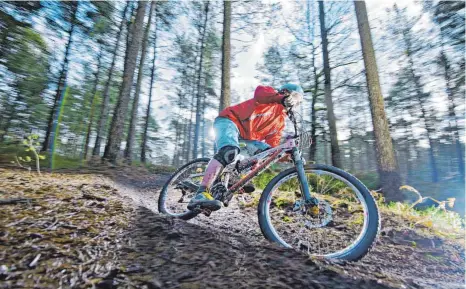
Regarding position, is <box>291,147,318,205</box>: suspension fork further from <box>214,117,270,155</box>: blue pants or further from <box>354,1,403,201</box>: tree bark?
<box>354,1,403,201</box>: tree bark

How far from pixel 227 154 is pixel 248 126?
0.49 metres

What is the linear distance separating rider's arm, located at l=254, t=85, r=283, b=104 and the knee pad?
0.65 m

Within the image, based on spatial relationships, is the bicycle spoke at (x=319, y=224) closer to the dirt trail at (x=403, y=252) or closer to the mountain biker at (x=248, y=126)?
the dirt trail at (x=403, y=252)

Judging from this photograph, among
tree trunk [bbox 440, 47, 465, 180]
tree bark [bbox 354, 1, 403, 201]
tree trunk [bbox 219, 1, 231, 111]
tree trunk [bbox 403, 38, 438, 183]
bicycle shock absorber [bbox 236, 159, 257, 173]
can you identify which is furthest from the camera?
tree trunk [bbox 403, 38, 438, 183]

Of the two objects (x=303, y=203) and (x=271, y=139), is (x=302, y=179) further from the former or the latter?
(x=271, y=139)

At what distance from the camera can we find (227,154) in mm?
2854

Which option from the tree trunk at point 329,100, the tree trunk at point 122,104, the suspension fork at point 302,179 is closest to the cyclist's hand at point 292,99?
the suspension fork at point 302,179

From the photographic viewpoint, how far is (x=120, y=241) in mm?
1621

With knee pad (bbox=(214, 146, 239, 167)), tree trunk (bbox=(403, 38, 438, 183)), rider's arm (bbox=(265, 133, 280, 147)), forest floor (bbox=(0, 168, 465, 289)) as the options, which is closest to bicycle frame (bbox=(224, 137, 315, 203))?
knee pad (bbox=(214, 146, 239, 167))

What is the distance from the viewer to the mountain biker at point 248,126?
2.73m

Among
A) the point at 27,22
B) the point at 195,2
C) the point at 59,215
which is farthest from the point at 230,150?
the point at 195,2

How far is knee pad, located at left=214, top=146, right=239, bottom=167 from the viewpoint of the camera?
2852 millimetres

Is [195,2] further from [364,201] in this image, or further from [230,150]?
[364,201]

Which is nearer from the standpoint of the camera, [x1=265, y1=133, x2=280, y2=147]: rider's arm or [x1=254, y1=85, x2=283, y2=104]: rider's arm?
[x1=254, y1=85, x2=283, y2=104]: rider's arm
